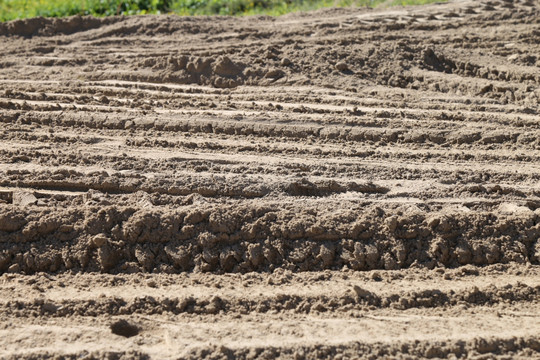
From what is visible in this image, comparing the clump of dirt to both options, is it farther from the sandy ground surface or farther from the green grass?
the green grass

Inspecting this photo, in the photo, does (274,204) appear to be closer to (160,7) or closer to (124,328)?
(124,328)

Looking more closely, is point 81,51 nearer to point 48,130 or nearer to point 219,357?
point 48,130

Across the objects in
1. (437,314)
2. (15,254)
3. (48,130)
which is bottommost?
(437,314)

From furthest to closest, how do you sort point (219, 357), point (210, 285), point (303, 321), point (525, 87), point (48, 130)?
point (525, 87) < point (48, 130) < point (210, 285) < point (303, 321) < point (219, 357)

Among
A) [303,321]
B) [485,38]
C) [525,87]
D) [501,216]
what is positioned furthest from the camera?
[485,38]

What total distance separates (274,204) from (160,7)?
7.77 metres

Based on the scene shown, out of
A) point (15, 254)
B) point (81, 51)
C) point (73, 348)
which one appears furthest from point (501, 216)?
point (81, 51)

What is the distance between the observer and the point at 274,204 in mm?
4523

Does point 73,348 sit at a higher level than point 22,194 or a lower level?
lower

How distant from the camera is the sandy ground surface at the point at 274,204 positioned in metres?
3.64

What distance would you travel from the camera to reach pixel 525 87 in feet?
22.4

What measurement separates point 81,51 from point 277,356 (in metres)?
5.97

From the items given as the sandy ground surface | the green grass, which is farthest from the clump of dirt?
the green grass

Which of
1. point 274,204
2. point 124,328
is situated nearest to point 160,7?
point 274,204
